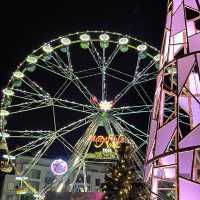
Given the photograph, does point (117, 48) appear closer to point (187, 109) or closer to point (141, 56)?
point (141, 56)

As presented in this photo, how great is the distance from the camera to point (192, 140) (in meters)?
14.5

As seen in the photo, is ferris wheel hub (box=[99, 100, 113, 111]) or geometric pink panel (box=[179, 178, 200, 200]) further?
ferris wheel hub (box=[99, 100, 113, 111])

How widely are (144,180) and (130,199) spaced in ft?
3.30

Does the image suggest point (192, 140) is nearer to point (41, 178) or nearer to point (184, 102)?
point (184, 102)

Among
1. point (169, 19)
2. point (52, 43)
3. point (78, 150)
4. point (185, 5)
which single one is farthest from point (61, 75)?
point (185, 5)

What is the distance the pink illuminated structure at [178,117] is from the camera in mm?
14398

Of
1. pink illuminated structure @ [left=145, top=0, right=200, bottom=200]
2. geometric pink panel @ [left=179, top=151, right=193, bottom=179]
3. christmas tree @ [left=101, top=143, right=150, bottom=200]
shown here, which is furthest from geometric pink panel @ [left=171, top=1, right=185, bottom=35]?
christmas tree @ [left=101, top=143, right=150, bottom=200]

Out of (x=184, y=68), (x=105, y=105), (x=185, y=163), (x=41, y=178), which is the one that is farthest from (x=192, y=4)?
(x=41, y=178)

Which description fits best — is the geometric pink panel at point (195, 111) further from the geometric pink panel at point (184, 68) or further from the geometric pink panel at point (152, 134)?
the geometric pink panel at point (152, 134)

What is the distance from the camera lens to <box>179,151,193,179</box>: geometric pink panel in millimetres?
14352

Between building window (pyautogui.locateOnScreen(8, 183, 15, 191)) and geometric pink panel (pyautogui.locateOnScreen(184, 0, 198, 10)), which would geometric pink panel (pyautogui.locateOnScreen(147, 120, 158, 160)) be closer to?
geometric pink panel (pyautogui.locateOnScreen(184, 0, 198, 10))

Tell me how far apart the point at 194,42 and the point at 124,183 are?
21.5 ft

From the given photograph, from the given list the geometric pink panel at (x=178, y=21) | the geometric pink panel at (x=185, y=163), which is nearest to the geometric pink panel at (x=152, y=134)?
the geometric pink panel at (x=185, y=163)

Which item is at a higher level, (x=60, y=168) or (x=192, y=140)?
(x=192, y=140)
